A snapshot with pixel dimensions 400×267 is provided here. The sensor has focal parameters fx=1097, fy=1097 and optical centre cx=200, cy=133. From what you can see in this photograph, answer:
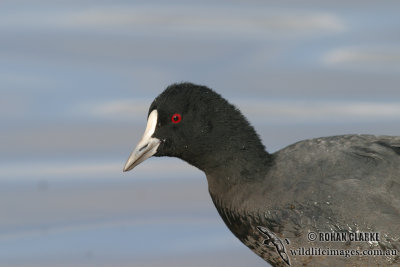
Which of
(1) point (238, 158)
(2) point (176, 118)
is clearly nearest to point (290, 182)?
(1) point (238, 158)

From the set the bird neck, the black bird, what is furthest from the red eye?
the bird neck

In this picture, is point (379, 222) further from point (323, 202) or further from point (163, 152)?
point (163, 152)

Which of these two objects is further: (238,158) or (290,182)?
(238,158)

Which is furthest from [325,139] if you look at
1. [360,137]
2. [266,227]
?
[266,227]

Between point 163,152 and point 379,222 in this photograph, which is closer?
point 379,222

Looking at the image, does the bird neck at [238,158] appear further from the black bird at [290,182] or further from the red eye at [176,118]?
the red eye at [176,118]

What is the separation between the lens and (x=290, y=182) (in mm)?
6992

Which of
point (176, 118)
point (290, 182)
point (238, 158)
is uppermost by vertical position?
point (176, 118)

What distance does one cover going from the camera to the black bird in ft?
22.5

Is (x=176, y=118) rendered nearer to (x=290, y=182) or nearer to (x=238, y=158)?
(x=238, y=158)

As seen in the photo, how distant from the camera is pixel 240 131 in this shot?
7.15m

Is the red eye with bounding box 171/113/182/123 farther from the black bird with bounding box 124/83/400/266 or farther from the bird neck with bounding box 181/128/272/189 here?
the bird neck with bounding box 181/128/272/189

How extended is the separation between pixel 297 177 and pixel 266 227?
382 millimetres

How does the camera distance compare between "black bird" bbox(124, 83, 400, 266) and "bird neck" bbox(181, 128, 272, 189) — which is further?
"bird neck" bbox(181, 128, 272, 189)
